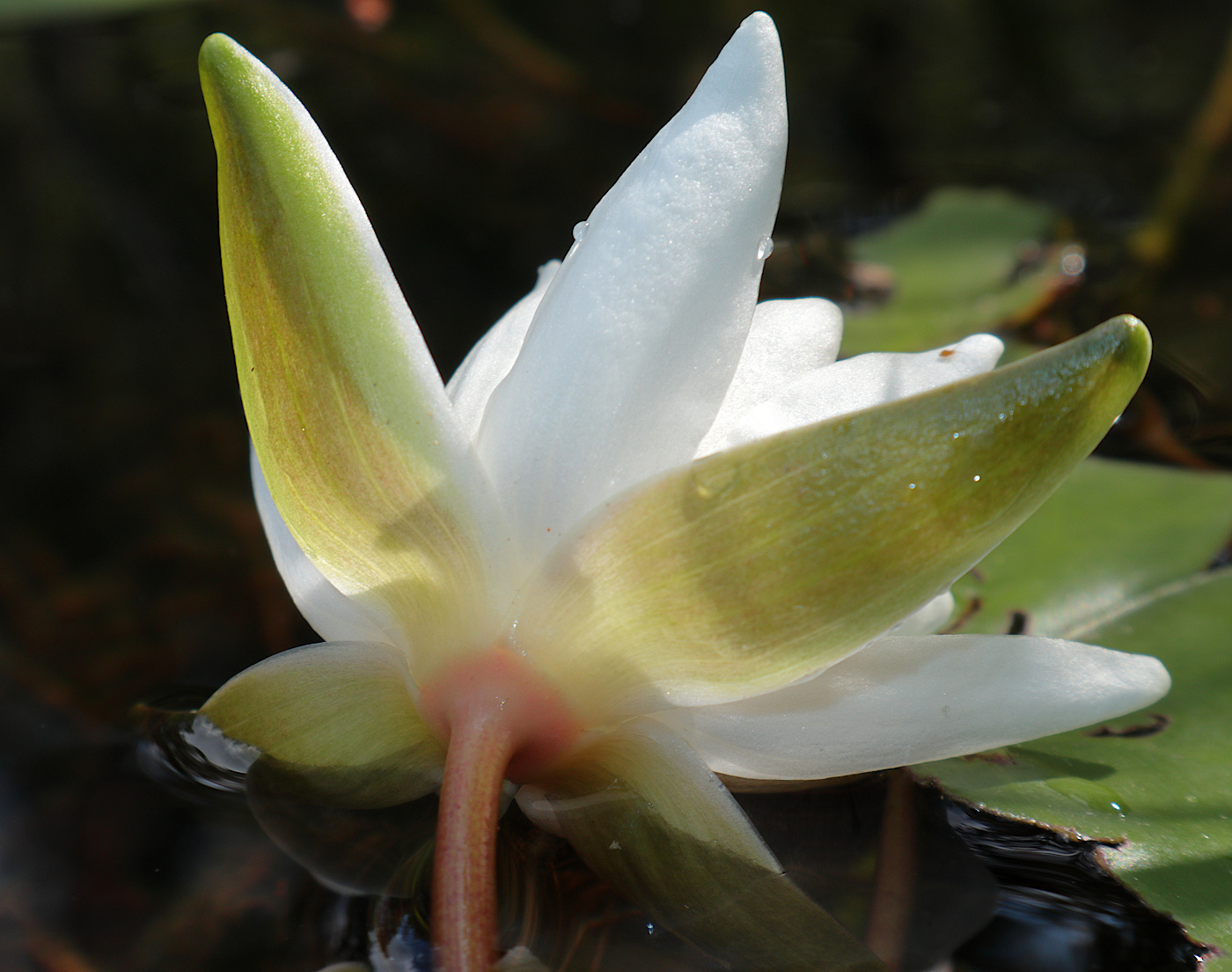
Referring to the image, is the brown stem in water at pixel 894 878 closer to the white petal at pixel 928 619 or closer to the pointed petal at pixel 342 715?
the white petal at pixel 928 619

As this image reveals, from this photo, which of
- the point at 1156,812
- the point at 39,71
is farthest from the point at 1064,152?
A: the point at 39,71

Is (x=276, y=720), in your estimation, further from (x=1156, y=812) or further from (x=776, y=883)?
(x=1156, y=812)

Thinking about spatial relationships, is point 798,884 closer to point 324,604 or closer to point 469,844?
point 469,844

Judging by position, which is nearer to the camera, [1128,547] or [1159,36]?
[1128,547]

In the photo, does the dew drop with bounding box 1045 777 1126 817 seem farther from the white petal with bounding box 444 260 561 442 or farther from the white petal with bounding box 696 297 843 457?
the white petal with bounding box 444 260 561 442

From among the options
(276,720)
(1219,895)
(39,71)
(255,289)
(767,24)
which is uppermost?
(39,71)

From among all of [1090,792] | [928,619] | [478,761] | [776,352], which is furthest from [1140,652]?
[478,761]
